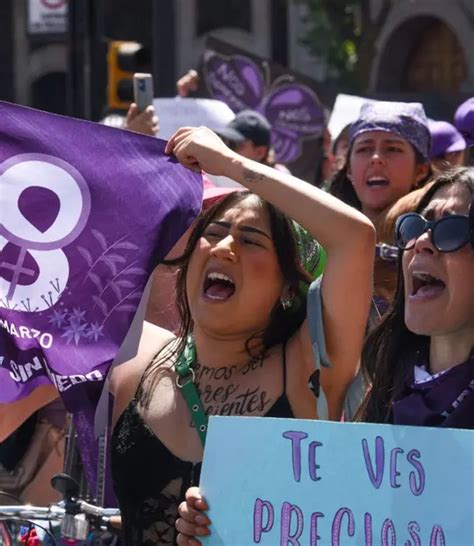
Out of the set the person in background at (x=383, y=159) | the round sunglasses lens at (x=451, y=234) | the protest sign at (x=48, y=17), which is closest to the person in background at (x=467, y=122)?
the person in background at (x=383, y=159)

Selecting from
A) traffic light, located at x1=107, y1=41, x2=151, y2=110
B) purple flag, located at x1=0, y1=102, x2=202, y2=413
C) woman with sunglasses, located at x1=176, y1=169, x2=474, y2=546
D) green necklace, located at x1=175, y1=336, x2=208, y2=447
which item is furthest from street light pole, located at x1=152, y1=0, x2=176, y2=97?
woman with sunglasses, located at x1=176, y1=169, x2=474, y2=546

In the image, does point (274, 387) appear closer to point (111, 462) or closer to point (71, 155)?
point (111, 462)

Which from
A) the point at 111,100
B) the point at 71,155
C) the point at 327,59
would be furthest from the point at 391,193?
the point at 327,59

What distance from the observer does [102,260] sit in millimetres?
4043

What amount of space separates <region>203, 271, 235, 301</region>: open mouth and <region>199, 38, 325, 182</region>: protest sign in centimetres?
658

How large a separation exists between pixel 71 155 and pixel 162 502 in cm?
91

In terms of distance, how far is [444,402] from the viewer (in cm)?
329

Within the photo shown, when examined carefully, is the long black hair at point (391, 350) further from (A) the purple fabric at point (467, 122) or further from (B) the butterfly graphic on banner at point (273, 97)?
(B) the butterfly graphic on banner at point (273, 97)

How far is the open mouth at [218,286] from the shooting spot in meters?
3.84

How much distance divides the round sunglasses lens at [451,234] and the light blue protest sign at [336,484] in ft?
1.37

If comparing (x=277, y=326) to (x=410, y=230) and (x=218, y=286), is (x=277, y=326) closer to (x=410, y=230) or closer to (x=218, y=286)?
(x=218, y=286)

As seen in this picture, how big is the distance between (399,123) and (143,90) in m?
1.00

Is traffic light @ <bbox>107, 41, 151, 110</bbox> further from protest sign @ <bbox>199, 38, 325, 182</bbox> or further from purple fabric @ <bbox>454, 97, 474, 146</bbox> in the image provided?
purple fabric @ <bbox>454, 97, 474, 146</bbox>

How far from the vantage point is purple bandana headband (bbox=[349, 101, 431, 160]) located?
597 cm
